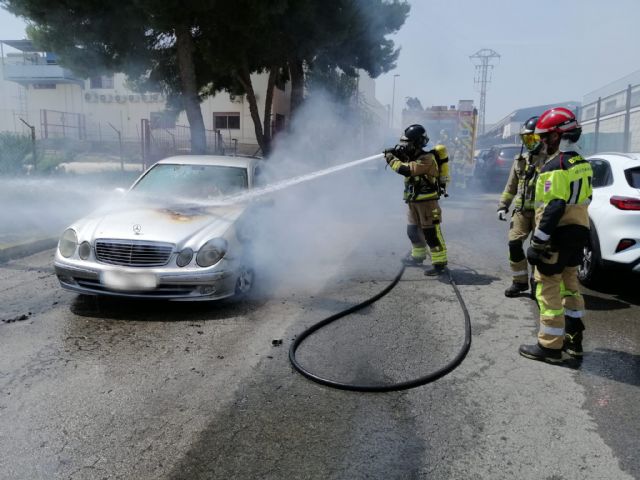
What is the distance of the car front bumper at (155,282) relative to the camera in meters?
4.51

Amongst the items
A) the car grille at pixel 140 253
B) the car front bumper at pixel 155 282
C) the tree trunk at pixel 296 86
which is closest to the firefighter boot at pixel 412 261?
the car front bumper at pixel 155 282

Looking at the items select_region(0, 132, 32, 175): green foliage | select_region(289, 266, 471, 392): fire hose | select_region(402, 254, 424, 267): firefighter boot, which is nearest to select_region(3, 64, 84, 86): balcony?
select_region(0, 132, 32, 175): green foliage

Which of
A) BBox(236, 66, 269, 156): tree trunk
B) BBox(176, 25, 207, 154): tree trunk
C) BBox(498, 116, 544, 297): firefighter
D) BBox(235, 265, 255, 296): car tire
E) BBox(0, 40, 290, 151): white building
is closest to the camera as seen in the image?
BBox(235, 265, 255, 296): car tire

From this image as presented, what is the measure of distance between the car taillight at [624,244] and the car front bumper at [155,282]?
12.2ft

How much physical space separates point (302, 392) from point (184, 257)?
5.95 feet

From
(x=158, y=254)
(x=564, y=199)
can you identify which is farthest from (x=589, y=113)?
(x=158, y=254)

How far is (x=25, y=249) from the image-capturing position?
7.34 metres

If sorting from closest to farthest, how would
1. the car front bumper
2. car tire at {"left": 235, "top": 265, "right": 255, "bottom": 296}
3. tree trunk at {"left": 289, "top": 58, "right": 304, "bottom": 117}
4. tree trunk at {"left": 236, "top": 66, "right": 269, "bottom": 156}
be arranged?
the car front bumper < car tire at {"left": 235, "top": 265, "right": 255, "bottom": 296} < tree trunk at {"left": 236, "top": 66, "right": 269, "bottom": 156} < tree trunk at {"left": 289, "top": 58, "right": 304, "bottom": 117}

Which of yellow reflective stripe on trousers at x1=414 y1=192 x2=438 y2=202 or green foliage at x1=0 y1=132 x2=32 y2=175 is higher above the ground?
green foliage at x1=0 y1=132 x2=32 y2=175

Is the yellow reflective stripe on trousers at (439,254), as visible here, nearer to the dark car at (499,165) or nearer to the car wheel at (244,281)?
the car wheel at (244,281)

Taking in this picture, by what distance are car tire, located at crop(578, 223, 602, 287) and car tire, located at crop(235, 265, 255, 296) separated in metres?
3.35

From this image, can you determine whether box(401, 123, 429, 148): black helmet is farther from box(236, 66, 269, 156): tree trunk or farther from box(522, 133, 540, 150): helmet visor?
box(236, 66, 269, 156): tree trunk

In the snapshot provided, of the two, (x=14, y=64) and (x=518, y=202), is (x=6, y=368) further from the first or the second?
(x=14, y=64)

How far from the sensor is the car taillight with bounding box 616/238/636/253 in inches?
199
